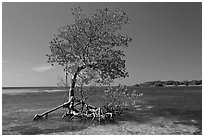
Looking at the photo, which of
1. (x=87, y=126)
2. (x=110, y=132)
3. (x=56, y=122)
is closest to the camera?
(x=110, y=132)

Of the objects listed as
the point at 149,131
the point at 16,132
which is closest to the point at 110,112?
the point at 149,131

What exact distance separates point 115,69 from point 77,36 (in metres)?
4.39

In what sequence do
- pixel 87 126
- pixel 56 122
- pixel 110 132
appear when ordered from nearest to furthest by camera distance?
1. pixel 110 132
2. pixel 87 126
3. pixel 56 122

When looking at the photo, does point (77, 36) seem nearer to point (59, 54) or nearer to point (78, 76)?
point (59, 54)

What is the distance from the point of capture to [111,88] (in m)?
20.9

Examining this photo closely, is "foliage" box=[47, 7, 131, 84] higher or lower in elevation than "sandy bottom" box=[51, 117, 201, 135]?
higher

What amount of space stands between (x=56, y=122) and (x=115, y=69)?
6.82m

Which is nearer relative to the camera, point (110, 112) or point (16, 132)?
point (16, 132)

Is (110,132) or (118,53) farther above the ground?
(118,53)

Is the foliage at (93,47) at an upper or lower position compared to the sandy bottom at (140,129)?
upper

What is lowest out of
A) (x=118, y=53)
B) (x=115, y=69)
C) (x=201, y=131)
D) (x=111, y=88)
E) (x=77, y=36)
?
(x=201, y=131)

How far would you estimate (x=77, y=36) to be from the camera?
19.6 metres

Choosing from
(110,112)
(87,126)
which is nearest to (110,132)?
(87,126)

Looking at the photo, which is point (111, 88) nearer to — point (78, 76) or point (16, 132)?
point (78, 76)
